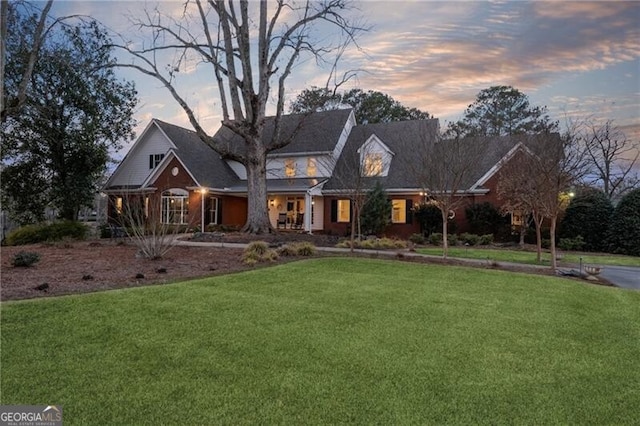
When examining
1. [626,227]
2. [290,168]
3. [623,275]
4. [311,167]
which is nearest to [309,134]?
[311,167]

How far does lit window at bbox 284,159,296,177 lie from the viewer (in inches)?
1024

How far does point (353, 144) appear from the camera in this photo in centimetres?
2566

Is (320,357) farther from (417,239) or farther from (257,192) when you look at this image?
(417,239)

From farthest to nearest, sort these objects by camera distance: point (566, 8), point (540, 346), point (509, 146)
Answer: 1. point (509, 146)
2. point (566, 8)
3. point (540, 346)

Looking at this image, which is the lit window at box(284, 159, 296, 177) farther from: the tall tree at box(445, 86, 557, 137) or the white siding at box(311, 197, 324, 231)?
the tall tree at box(445, 86, 557, 137)

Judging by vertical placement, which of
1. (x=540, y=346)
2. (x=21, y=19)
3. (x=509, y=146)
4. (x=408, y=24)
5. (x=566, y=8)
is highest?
(x=21, y=19)

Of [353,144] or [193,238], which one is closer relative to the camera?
[193,238]

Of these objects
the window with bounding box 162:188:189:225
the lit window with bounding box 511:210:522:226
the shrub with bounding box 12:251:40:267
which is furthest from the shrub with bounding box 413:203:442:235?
the shrub with bounding box 12:251:40:267

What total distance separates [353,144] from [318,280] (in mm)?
18350

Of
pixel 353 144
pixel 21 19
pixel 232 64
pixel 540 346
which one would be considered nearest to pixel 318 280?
pixel 540 346

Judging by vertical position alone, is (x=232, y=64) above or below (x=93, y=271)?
above

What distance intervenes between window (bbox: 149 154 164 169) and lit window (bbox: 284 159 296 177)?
911 centimetres

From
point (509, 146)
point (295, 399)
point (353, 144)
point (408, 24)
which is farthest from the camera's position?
point (353, 144)

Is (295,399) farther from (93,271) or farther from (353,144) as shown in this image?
(353,144)
